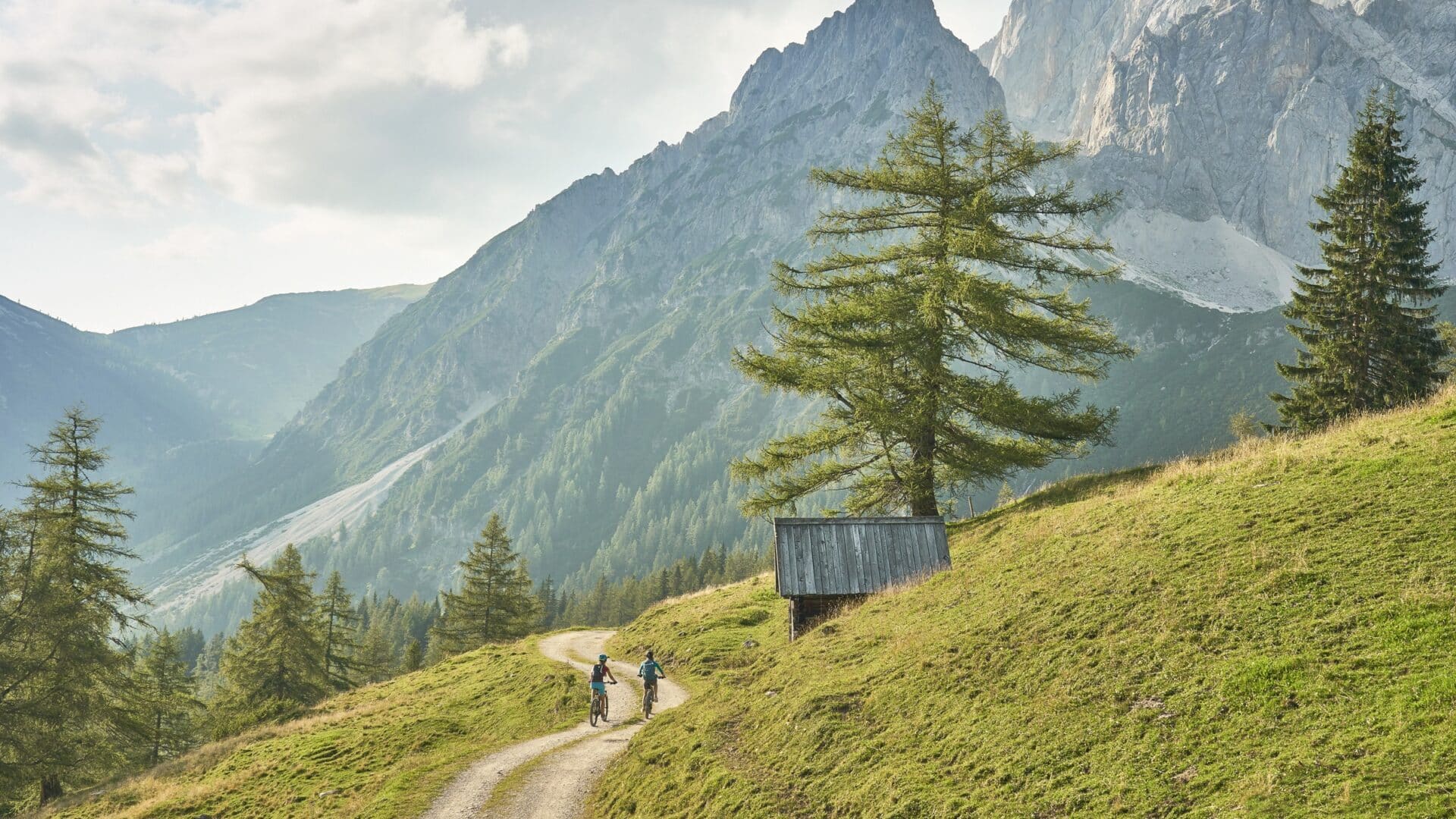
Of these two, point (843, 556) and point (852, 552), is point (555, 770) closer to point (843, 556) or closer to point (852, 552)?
point (843, 556)

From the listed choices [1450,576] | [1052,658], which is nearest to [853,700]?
[1052,658]

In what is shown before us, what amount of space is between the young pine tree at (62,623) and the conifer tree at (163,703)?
133 cm

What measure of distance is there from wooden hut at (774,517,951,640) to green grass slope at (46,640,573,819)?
9.86 meters

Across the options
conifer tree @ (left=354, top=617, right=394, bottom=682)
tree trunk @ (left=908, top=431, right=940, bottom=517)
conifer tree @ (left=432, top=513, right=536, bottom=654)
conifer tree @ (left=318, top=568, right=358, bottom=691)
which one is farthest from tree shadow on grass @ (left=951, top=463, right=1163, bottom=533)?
conifer tree @ (left=354, top=617, right=394, bottom=682)

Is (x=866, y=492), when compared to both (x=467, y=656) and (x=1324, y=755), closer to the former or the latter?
(x=1324, y=755)

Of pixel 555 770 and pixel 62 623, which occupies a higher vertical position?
pixel 62 623

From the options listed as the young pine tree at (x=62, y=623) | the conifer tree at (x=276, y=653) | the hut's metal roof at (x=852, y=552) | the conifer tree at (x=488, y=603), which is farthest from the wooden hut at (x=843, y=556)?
the conifer tree at (x=488, y=603)

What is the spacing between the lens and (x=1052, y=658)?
12.3 metres

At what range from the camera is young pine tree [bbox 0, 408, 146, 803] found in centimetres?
3064

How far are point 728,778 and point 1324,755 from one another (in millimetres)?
9235

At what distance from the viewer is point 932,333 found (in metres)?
25.8

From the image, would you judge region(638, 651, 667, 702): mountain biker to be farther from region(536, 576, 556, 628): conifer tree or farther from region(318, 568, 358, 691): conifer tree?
region(536, 576, 556, 628): conifer tree

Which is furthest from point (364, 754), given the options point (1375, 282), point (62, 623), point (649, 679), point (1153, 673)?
point (1375, 282)

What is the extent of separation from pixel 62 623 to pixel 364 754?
18413mm
